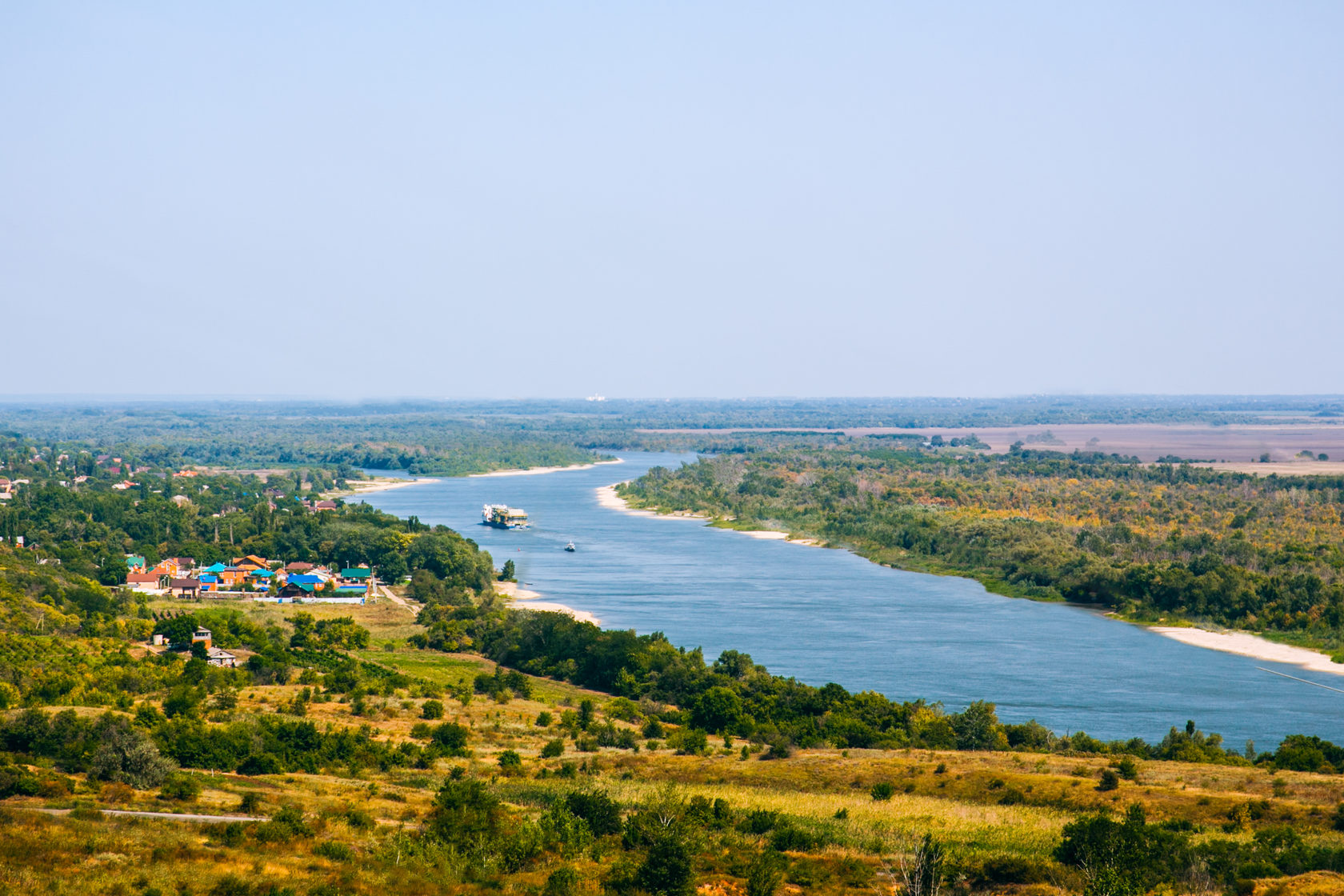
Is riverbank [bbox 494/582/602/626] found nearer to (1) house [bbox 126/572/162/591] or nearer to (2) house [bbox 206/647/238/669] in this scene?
(2) house [bbox 206/647/238/669]

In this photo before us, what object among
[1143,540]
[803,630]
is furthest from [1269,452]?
[803,630]

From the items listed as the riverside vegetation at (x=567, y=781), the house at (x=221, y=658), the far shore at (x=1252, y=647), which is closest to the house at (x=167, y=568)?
the riverside vegetation at (x=567, y=781)

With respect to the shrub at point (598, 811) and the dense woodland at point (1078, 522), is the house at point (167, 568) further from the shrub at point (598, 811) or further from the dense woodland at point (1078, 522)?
the shrub at point (598, 811)

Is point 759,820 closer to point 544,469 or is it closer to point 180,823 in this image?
point 180,823

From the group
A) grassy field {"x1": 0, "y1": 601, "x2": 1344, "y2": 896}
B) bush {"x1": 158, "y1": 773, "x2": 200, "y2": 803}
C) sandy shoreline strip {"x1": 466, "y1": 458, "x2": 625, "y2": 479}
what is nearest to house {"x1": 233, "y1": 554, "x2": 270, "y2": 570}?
grassy field {"x1": 0, "y1": 601, "x2": 1344, "y2": 896}

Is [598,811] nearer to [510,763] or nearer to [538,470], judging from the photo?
[510,763]

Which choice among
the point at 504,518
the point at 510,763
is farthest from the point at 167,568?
the point at 510,763
